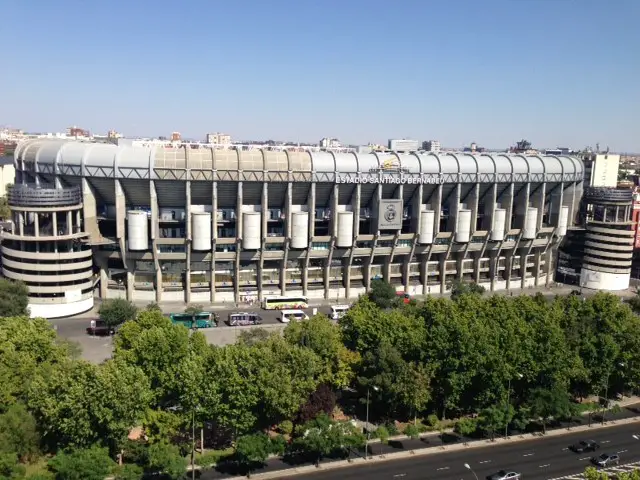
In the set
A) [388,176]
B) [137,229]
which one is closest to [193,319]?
[137,229]

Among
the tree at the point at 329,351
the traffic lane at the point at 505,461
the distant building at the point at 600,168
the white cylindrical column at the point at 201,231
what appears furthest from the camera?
the distant building at the point at 600,168

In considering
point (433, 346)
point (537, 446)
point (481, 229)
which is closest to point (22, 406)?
point (433, 346)

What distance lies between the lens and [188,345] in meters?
54.0

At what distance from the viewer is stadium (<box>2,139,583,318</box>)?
86.8 meters

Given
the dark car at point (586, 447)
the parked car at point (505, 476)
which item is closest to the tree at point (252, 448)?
the parked car at point (505, 476)

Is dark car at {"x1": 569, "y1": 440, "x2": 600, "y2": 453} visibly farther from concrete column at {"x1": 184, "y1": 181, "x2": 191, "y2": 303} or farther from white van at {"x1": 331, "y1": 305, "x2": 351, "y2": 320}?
concrete column at {"x1": 184, "y1": 181, "x2": 191, "y2": 303}

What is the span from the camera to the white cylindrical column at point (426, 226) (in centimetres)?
10012

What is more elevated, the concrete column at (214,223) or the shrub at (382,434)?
the concrete column at (214,223)

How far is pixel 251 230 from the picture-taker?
91.9 metres

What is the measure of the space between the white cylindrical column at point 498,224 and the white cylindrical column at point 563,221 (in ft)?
45.4

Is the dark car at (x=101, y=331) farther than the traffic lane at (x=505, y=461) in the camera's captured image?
Yes

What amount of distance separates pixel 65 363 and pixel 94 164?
43.9 meters

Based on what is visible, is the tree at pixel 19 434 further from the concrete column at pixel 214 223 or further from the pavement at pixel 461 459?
the concrete column at pixel 214 223

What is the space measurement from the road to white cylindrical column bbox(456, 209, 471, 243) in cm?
2868
